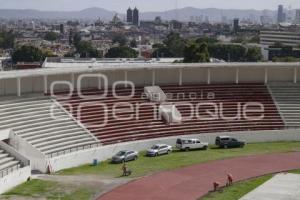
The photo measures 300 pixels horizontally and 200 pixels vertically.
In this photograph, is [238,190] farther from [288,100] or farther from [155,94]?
[288,100]

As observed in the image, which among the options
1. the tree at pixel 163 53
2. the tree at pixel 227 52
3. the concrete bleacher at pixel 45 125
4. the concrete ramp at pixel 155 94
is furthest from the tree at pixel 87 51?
the concrete bleacher at pixel 45 125

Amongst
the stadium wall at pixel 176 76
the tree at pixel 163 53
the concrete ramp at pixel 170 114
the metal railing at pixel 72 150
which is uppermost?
the stadium wall at pixel 176 76

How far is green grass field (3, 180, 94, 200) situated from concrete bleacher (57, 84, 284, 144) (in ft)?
25.0

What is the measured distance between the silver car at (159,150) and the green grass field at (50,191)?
7.86 m

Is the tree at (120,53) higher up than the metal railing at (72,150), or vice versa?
the metal railing at (72,150)

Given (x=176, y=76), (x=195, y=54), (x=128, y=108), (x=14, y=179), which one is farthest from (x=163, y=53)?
(x=14, y=179)

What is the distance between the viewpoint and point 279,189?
27.9 m

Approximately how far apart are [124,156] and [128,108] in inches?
260

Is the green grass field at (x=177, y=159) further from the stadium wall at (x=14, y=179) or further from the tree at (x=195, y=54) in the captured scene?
the tree at (x=195, y=54)

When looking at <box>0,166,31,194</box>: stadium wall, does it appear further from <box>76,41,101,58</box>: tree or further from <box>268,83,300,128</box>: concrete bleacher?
<box>76,41,101,58</box>: tree

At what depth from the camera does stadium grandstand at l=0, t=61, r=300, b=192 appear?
32.3 metres

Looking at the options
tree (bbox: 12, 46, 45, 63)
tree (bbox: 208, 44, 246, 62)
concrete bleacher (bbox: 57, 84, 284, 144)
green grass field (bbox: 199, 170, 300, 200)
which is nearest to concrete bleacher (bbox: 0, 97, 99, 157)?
concrete bleacher (bbox: 57, 84, 284, 144)

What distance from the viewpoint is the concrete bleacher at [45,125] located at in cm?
3219

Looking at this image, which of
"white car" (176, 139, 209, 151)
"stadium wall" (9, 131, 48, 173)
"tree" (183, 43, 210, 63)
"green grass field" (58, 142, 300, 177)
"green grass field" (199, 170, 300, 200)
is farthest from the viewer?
"tree" (183, 43, 210, 63)
